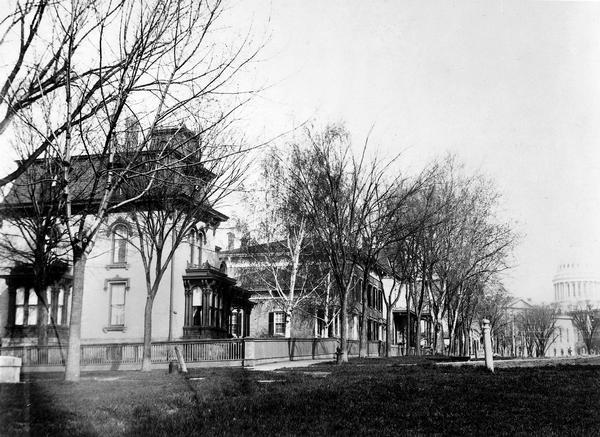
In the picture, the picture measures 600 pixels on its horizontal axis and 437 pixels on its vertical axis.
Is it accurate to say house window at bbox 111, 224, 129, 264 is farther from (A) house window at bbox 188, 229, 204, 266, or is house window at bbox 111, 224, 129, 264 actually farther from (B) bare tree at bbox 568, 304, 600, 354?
(B) bare tree at bbox 568, 304, 600, 354

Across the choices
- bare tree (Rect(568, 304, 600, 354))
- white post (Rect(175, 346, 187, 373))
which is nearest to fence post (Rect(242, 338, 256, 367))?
white post (Rect(175, 346, 187, 373))

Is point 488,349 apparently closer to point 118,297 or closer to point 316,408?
point 316,408

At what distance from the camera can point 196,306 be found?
34750 mm

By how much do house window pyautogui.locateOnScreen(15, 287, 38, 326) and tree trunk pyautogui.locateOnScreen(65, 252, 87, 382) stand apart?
73.5 feet

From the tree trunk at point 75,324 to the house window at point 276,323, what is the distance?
36261 millimetres

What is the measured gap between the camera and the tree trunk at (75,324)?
1380 centimetres

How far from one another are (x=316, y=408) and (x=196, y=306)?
26758 mm

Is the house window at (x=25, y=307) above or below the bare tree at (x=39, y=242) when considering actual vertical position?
below

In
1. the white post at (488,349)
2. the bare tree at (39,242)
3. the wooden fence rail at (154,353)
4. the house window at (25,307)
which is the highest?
the bare tree at (39,242)

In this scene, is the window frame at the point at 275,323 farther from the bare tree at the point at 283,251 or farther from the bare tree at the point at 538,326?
the bare tree at the point at 538,326

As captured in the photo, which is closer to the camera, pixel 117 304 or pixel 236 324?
pixel 117 304

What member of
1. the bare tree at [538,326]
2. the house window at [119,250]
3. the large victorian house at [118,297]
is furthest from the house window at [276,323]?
the bare tree at [538,326]

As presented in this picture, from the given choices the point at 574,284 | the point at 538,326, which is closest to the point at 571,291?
the point at 574,284

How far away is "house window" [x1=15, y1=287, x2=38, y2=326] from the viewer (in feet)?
113
